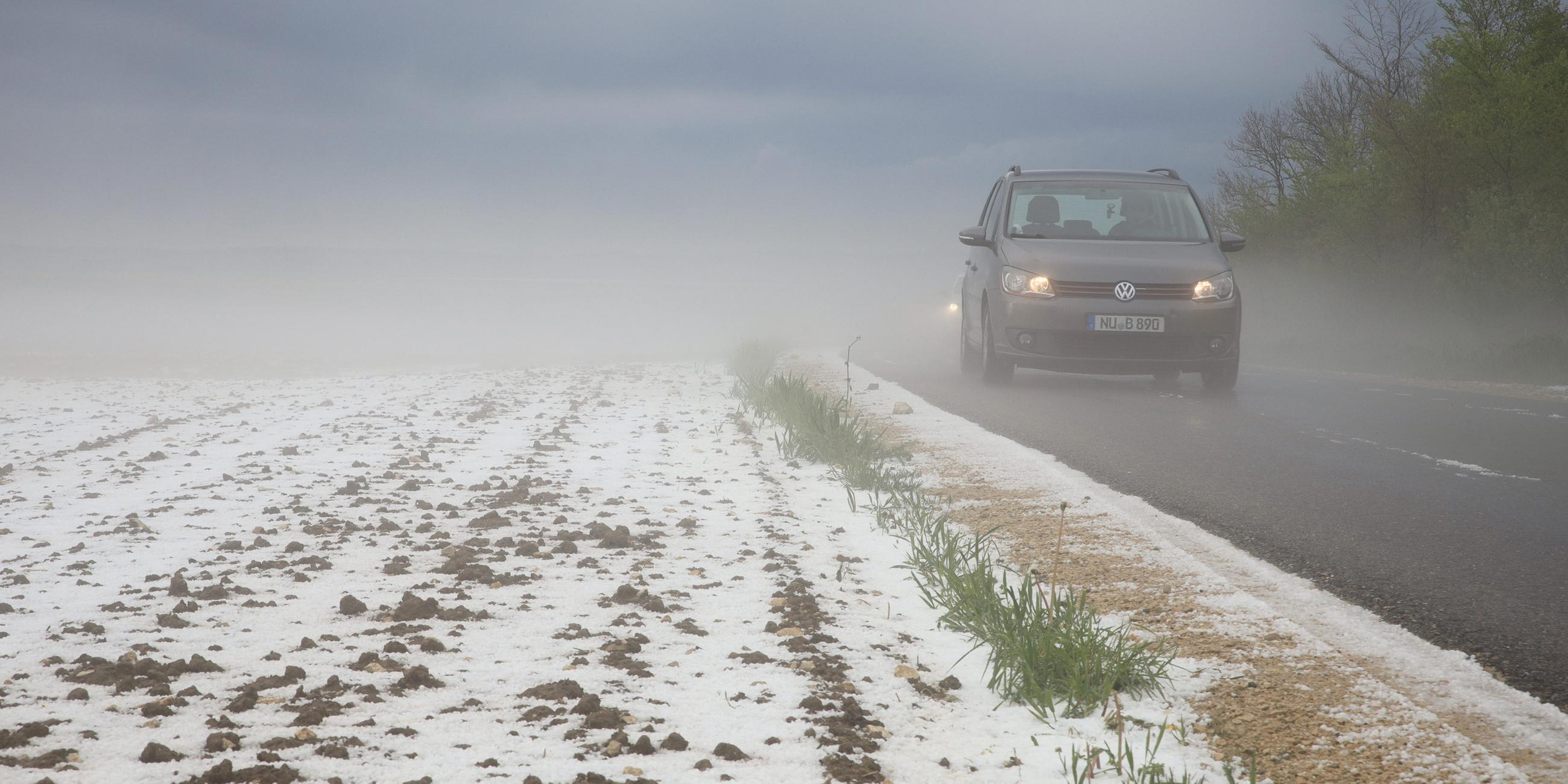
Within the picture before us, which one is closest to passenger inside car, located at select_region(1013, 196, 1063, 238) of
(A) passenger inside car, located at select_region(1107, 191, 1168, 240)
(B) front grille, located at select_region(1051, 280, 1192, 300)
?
(A) passenger inside car, located at select_region(1107, 191, 1168, 240)

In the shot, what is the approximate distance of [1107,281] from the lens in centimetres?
981

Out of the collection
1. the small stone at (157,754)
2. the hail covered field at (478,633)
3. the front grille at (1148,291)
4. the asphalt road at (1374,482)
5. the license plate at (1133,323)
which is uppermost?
the front grille at (1148,291)

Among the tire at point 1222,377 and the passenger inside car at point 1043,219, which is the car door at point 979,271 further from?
the tire at point 1222,377

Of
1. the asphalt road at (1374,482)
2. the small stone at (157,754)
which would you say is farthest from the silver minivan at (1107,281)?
the small stone at (157,754)

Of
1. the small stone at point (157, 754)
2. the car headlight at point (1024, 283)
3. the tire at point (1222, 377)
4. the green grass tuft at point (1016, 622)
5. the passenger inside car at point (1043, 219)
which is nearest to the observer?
the small stone at point (157, 754)

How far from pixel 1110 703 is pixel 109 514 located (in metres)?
4.89

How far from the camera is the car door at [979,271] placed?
11000 millimetres

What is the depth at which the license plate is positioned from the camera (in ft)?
32.0

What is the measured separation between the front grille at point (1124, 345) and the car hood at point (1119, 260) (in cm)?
50

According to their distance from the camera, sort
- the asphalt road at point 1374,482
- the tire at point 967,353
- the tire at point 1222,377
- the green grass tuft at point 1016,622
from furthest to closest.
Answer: the tire at point 967,353
the tire at point 1222,377
the asphalt road at point 1374,482
the green grass tuft at point 1016,622

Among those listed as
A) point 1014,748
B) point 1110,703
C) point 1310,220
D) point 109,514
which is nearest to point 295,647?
point 1014,748

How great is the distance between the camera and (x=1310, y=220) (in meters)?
27.2

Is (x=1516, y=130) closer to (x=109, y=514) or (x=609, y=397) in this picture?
(x=609, y=397)

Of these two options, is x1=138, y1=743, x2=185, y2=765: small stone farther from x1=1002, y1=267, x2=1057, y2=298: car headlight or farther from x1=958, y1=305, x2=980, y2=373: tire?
x1=958, y1=305, x2=980, y2=373: tire
